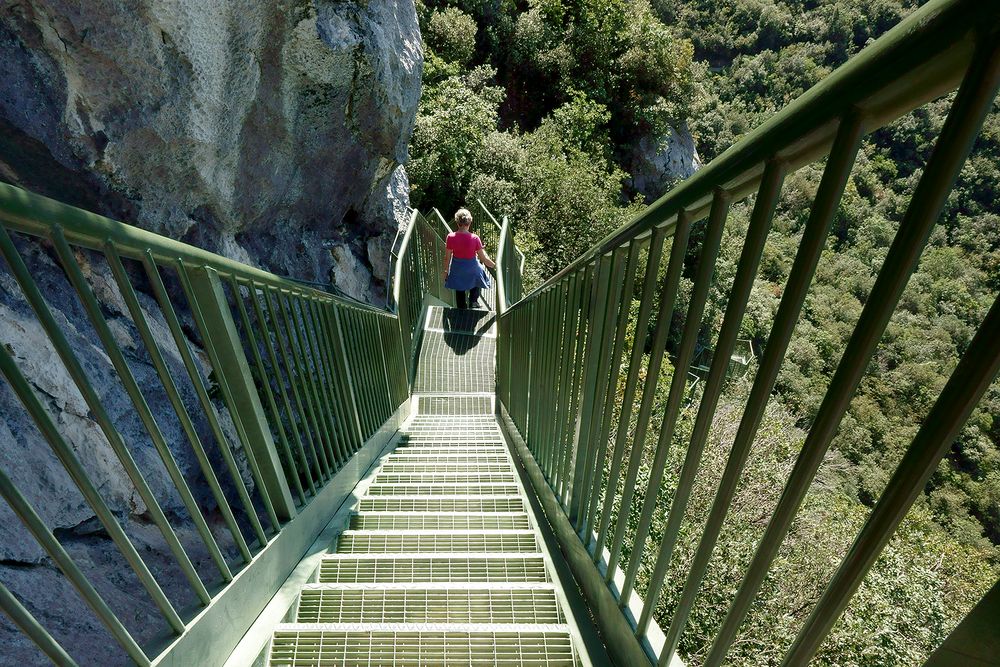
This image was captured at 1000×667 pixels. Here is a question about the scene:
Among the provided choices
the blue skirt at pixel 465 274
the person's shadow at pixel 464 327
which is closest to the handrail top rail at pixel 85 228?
the blue skirt at pixel 465 274

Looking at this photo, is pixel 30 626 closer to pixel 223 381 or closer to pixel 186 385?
pixel 223 381

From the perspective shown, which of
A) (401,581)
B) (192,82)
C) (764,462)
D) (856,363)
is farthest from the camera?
(764,462)

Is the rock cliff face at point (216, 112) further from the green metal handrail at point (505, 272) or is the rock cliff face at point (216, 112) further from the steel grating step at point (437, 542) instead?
the steel grating step at point (437, 542)

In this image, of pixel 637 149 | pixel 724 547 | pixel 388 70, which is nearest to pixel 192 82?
pixel 388 70

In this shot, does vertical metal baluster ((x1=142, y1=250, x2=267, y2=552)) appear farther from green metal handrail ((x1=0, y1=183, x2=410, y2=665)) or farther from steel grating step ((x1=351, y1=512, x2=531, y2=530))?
steel grating step ((x1=351, y1=512, x2=531, y2=530))

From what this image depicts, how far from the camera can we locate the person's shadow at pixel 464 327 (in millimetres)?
8297

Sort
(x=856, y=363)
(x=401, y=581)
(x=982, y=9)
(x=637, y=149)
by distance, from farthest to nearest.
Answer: (x=637, y=149) → (x=401, y=581) → (x=856, y=363) → (x=982, y=9)

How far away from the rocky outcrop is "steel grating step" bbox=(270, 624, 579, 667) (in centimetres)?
2037

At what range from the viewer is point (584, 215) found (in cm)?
1434

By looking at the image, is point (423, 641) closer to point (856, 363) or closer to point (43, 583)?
point (856, 363)

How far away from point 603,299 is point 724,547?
3.37m

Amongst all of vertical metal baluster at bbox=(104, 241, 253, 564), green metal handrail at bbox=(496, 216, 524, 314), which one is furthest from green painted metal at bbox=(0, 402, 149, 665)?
green metal handrail at bbox=(496, 216, 524, 314)

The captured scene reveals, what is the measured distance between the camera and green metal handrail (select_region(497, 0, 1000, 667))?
0.63m

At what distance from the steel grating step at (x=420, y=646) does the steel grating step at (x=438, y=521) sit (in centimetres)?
90
